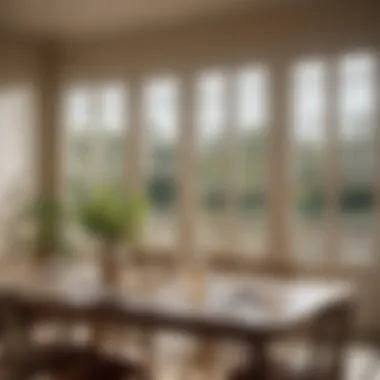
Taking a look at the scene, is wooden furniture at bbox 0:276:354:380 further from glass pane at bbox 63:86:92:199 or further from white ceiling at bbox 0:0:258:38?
white ceiling at bbox 0:0:258:38

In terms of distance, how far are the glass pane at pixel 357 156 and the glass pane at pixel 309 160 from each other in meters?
0.02

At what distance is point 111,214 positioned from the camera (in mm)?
575

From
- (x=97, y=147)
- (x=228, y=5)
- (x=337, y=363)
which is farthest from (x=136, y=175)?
(x=337, y=363)

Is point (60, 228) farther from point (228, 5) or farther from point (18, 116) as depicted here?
point (228, 5)

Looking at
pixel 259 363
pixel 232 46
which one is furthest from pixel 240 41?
pixel 259 363

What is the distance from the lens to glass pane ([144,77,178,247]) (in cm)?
55

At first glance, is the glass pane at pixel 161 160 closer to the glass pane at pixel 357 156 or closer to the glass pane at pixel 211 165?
the glass pane at pixel 211 165

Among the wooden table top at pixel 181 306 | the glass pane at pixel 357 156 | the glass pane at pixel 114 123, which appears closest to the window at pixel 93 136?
the glass pane at pixel 114 123

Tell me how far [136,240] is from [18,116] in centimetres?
18

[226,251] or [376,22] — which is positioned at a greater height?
[376,22]

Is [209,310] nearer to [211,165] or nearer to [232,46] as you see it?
[211,165]

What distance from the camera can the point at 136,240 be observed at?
1.90 feet

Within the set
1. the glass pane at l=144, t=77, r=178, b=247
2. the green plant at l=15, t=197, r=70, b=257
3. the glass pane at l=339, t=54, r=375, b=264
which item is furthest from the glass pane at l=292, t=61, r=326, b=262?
the green plant at l=15, t=197, r=70, b=257

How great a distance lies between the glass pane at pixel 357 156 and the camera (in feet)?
1.58
